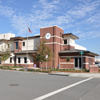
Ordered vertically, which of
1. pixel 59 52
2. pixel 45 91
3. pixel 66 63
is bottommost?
pixel 45 91

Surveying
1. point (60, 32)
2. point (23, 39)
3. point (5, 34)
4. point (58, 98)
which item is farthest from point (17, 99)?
point (5, 34)

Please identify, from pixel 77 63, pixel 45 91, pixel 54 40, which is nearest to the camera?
pixel 45 91

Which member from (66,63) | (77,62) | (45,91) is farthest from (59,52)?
(45,91)

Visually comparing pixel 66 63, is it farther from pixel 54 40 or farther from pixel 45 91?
pixel 45 91

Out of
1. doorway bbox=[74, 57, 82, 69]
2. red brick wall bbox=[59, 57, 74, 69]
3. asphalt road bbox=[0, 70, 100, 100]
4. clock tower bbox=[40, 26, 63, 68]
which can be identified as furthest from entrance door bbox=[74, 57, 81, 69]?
asphalt road bbox=[0, 70, 100, 100]

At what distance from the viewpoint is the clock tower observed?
31297mm

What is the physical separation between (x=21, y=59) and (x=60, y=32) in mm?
11438

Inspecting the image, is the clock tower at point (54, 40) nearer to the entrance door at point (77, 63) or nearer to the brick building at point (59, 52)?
the brick building at point (59, 52)

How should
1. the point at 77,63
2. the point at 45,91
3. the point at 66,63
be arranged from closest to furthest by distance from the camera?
the point at 45,91
the point at 77,63
the point at 66,63

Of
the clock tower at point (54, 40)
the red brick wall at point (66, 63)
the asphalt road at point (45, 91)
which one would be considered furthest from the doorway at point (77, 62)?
the asphalt road at point (45, 91)

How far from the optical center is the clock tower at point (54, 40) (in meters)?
31.3

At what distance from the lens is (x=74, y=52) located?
3012 cm

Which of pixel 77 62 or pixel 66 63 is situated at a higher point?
pixel 77 62

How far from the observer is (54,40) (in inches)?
1241
